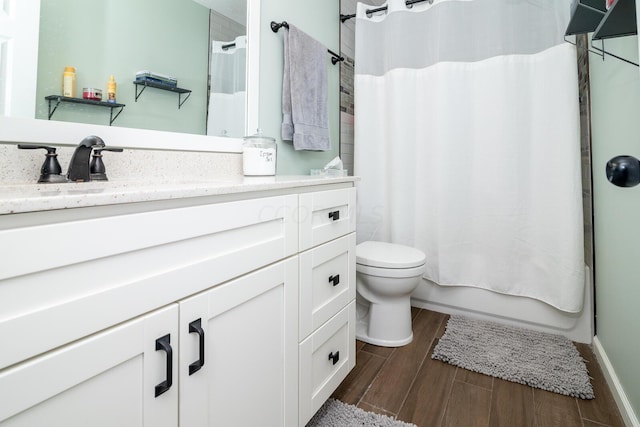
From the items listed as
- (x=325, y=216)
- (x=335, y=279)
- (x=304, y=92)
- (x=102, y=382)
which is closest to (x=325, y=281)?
(x=335, y=279)

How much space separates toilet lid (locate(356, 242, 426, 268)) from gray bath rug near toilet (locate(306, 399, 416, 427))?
679 mm

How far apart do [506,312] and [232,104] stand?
1903 mm

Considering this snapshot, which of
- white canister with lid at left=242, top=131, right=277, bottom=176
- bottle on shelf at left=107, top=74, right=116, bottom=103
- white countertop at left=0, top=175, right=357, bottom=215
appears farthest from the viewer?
white canister with lid at left=242, top=131, right=277, bottom=176

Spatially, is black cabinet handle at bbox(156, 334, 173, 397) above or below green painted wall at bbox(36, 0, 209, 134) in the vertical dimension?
below

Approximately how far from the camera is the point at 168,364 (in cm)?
65

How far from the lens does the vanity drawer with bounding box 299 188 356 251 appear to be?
43.0 inches

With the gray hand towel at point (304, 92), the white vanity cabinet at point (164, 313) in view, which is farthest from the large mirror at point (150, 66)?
the white vanity cabinet at point (164, 313)

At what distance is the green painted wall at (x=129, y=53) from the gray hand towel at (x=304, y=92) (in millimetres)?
555

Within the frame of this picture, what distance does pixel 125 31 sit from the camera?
1.01m

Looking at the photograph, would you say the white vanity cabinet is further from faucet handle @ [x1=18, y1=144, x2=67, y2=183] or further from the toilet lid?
the toilet lid

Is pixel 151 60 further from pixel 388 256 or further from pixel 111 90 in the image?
pixel 388 256

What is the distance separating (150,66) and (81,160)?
43 centimetres

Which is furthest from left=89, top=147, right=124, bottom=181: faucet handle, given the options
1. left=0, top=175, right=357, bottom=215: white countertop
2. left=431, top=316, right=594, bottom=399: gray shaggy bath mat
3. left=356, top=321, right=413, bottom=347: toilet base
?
left=431, top=316, right=594, bottom=399: gray shaggy bath mat

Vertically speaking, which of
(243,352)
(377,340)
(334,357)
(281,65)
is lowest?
(377,340)
